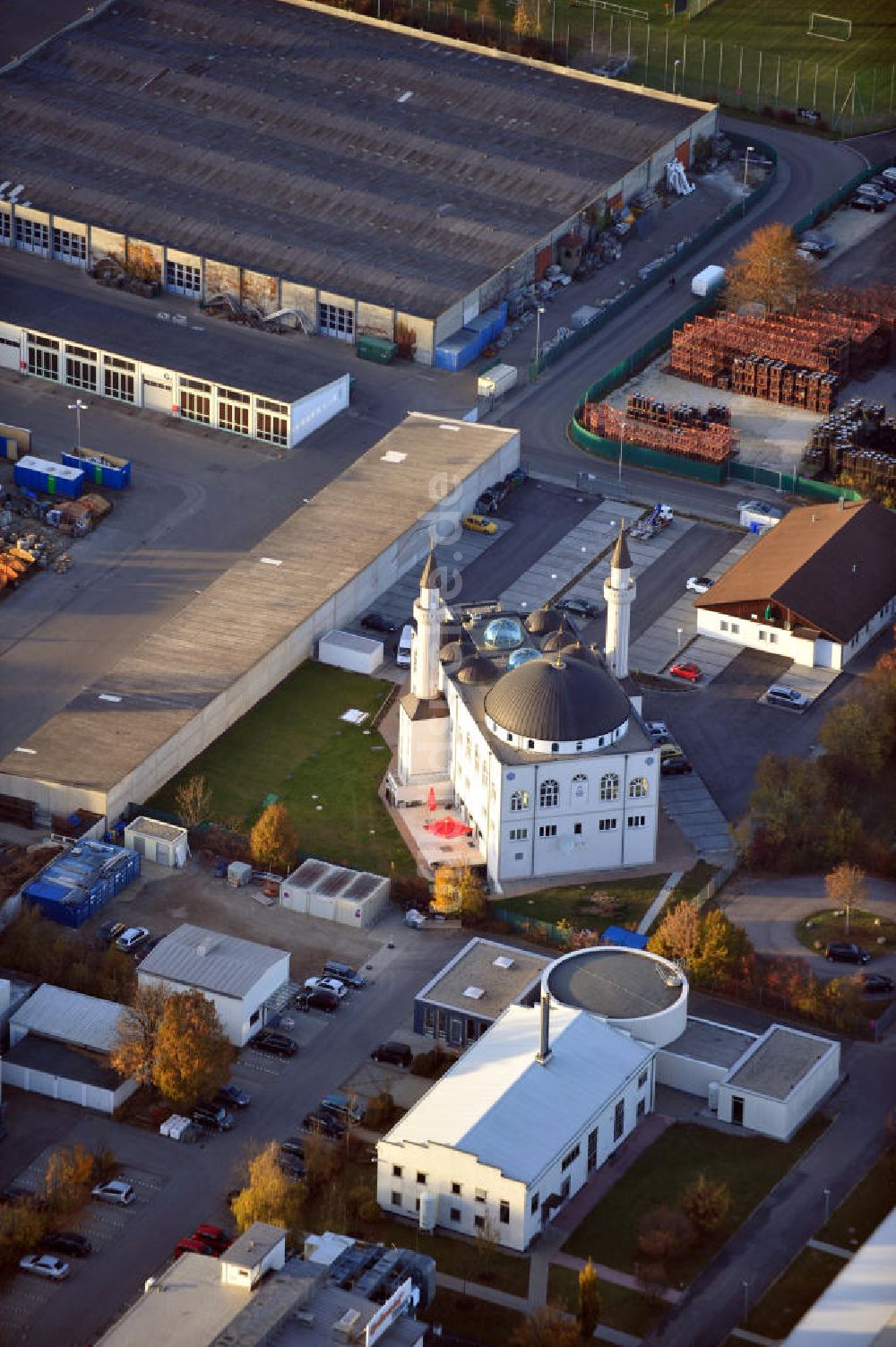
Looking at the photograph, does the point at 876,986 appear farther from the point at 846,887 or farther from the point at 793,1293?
the point at 793,1293

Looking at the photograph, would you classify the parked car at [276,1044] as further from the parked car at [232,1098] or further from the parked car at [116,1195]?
the parked car at [116,1195]

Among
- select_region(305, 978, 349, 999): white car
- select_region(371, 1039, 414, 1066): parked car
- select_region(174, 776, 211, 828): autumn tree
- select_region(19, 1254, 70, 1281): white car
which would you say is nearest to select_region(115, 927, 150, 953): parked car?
select_region(305, 978, 349, 999): white car

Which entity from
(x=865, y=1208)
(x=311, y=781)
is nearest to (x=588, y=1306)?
(x=865, y=1208)

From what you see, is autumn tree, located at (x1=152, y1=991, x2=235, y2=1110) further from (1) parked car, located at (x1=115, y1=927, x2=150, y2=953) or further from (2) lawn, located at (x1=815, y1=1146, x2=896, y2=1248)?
(2) lawn, located at (x1=815, y1=1146, x2=896, y2=1248)

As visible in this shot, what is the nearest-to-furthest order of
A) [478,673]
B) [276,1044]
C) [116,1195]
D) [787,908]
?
[116,1195] → [276,1044] → [787,908] → [478,673]

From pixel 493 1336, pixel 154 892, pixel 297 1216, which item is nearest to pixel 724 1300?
pixel 493 1336

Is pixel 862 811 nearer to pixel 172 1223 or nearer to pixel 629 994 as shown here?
pixel 629 994
